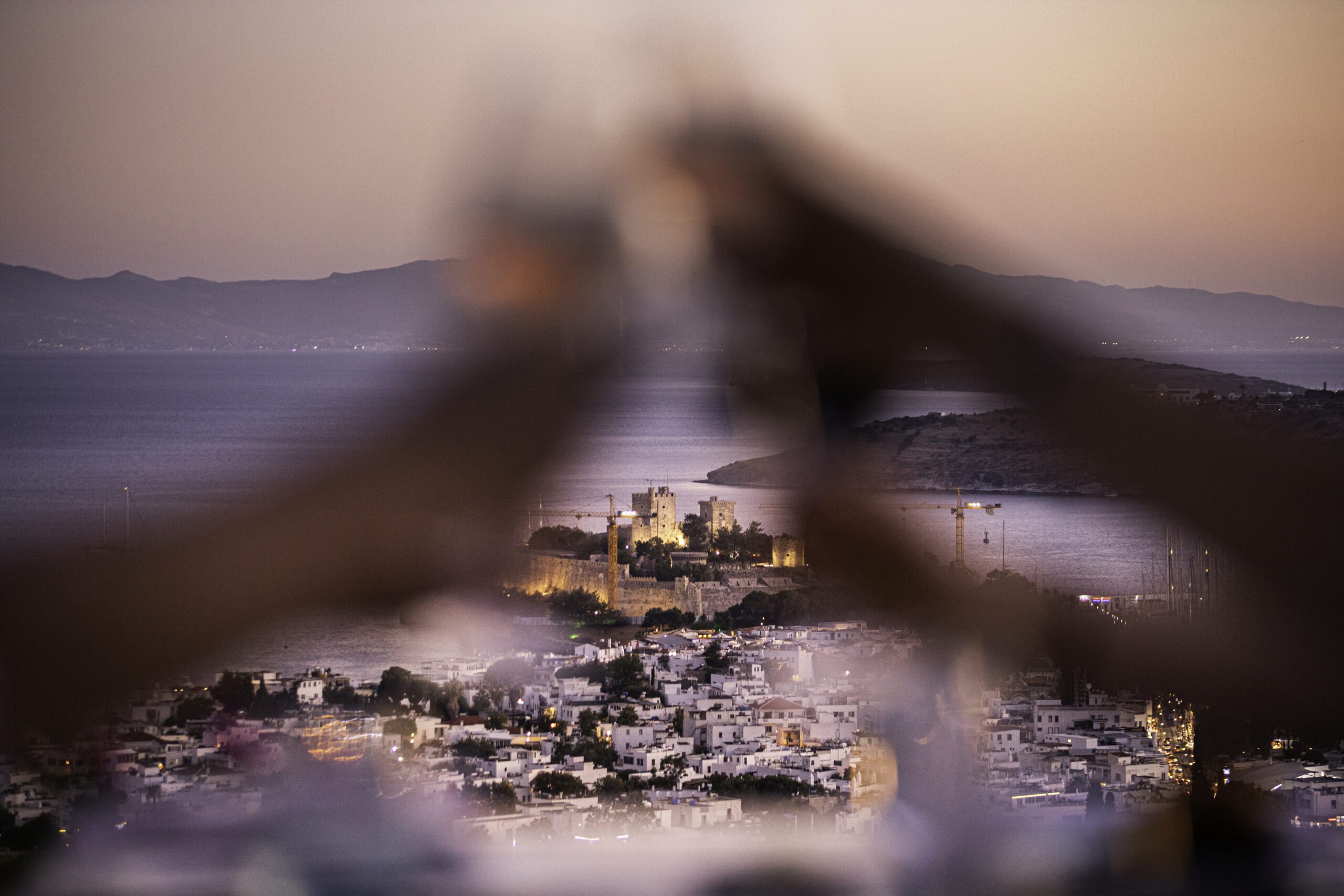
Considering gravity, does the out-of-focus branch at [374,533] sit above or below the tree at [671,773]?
above

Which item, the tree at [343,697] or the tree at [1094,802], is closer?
the tree at [1094,802]

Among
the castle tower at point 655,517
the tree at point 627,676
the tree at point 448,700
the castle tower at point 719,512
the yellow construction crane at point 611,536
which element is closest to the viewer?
the tree at point 448,700

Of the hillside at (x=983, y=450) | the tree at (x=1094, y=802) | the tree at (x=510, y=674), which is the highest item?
the hillside at (x=983, y=450)

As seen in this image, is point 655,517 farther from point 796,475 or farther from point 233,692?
point 233,692

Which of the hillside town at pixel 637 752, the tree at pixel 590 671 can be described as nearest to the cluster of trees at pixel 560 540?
the hillside town at pixel 637 752

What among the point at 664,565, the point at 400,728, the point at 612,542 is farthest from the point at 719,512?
the point at 664,565

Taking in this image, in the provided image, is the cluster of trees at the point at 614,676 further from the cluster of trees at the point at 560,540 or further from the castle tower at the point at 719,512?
the castle tower at the point at 719,512

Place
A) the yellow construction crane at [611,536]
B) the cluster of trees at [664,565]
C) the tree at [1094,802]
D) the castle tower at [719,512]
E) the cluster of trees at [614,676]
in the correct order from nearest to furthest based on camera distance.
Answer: the tree at [1094,802]
the castle tower at [719,512]
the yellow construction crane at [611,536]
the cluster of trees at [614,676]
the cluster of trees at [664,565]
